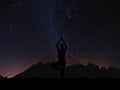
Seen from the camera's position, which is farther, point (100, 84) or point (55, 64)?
point (55, 64)

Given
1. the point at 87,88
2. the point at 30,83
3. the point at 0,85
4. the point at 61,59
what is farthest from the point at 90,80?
the point at 61,59

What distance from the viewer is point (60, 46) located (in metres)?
12.5

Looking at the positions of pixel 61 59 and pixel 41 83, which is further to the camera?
pixel 61 59

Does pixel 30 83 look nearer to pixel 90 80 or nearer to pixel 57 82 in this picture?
pixel 57 82

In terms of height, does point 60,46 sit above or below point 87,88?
above

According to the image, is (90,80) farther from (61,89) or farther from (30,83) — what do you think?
(30,83)

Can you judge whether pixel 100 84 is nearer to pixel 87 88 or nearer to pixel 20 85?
pixel 87 88

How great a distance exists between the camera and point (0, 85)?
8.73 metres

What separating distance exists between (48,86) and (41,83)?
0.22 m

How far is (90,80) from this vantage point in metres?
8.73

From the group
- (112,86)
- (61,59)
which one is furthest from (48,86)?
(61,59)

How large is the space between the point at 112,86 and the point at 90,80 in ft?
1.94

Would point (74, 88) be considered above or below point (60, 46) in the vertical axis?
below

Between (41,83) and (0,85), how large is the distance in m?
1.08
